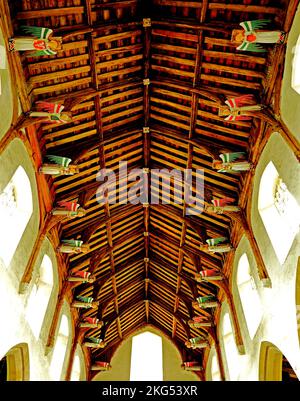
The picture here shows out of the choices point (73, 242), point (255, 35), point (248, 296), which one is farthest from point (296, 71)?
point (73, 242)

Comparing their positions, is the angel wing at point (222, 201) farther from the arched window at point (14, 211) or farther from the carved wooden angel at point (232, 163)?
the arched window at point (14, 211)

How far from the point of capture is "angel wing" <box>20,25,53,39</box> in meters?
9.70

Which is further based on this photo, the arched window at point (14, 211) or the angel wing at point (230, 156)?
the angel wing at point (230, 156)

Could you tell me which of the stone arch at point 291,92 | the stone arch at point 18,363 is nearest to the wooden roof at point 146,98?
the stone arch at point 291,92

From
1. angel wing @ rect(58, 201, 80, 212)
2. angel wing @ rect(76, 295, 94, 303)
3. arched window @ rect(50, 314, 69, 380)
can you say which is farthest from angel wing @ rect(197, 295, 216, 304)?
angel wing @ rect(58, 201, 80, 212)

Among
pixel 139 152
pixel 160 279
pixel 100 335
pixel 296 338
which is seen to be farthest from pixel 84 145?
pixel 100 335

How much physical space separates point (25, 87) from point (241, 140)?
21.4 feet

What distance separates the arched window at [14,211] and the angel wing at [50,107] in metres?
1.71

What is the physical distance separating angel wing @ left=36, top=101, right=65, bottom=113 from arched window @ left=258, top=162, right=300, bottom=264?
5.76m

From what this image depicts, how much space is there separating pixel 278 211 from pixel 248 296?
4.20 meters

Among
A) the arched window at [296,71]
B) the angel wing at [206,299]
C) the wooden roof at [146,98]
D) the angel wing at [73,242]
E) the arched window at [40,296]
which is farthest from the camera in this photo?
the angel wing at [206,299]

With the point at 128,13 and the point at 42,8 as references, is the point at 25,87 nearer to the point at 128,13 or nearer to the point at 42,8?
the point at 42,8

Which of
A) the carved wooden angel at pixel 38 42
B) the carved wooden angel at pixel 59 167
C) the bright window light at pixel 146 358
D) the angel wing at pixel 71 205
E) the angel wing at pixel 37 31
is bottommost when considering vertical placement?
the bright window light at pixel 146 358

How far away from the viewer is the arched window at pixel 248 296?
13768 mm
